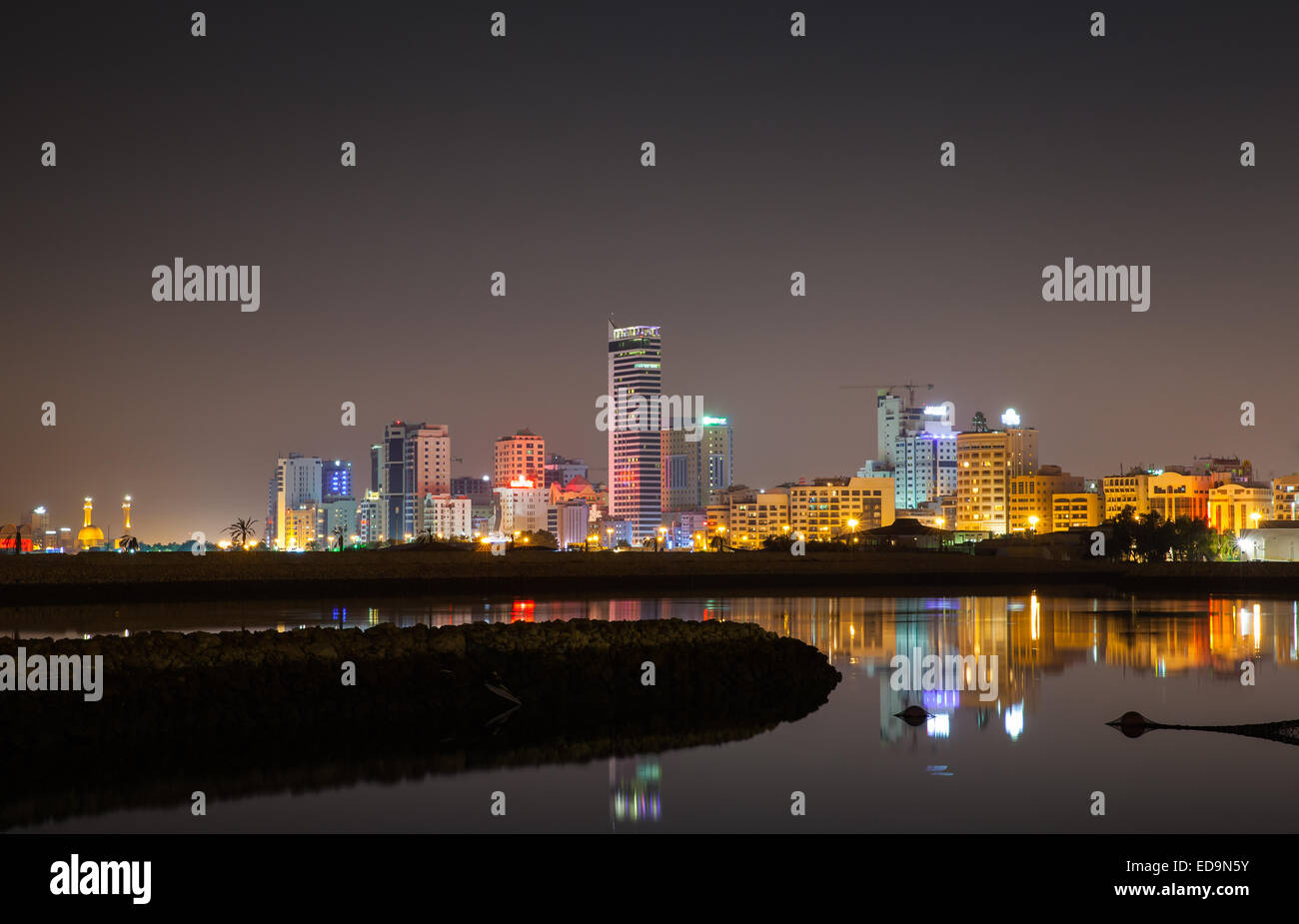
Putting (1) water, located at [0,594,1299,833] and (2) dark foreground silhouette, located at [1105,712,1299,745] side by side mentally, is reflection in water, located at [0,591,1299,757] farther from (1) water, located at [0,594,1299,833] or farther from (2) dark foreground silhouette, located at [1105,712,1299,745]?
(2) dark foreground silhouette, located at [1105,712,1299,745]

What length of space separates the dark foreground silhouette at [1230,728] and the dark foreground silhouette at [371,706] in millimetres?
5311

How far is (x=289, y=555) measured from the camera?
272ft

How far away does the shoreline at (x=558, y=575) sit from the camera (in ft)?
193

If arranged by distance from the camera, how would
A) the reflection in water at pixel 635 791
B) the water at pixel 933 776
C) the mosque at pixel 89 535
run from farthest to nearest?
the mosque at pixel 89 535
the reflection in water at pixel 635 791
the water at pixel 933 776

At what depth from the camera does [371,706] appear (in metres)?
21.4

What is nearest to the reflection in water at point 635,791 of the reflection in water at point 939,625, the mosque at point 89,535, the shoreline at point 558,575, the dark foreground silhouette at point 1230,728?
the reflection in water at point 939,625

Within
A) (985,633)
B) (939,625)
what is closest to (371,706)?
(985,633)

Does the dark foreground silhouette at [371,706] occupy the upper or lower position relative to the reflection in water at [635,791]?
upper

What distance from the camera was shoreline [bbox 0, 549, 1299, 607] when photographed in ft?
193

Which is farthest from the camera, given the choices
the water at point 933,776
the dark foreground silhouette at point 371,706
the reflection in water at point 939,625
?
the reflection in water at point 939,625

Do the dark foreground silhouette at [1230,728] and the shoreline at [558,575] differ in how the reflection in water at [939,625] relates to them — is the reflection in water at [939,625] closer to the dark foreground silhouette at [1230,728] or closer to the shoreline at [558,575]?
the dark foreground silhouette at [1230,728]
